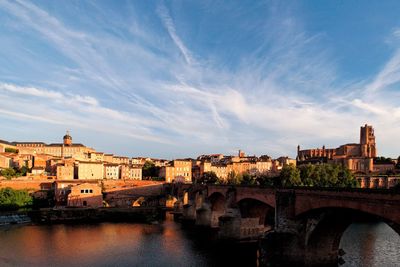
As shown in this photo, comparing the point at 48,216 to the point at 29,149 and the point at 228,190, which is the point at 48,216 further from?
the point at 29,149

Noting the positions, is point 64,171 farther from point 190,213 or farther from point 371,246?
point 371,246

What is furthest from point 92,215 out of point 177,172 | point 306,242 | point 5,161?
point 5,161

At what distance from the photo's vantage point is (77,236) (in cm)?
4372

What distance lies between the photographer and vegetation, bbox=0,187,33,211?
60.9 meters

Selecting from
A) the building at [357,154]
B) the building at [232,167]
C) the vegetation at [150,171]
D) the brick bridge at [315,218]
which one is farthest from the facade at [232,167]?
the brick bridge at [315,218]

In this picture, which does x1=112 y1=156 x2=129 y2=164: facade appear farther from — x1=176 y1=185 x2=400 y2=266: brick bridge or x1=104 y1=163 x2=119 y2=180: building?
x1=176 y1=185 x2=400 y2=266: brick bridge

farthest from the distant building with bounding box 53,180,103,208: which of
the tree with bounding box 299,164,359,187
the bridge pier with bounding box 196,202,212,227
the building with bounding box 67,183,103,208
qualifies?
the tree with bounding box 299,164,359,187

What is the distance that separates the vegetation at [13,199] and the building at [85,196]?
734 centimetres

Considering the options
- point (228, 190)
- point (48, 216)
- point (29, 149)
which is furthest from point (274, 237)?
point (29, 149)

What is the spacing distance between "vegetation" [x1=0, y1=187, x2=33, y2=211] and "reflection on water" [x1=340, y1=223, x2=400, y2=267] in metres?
52.7

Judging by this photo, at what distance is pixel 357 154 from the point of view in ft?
437

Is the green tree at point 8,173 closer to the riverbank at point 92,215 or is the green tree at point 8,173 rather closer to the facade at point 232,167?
the riverbank at point 92,215

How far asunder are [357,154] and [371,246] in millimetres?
104402

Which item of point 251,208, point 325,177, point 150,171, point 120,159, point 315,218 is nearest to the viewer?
point 315,218
